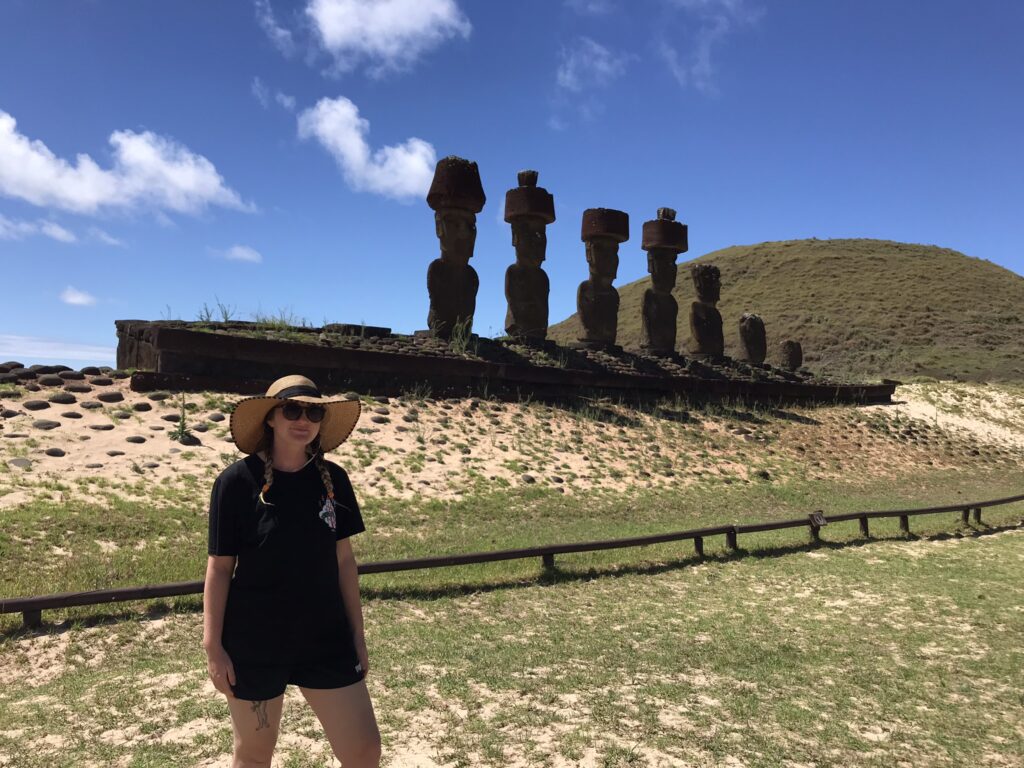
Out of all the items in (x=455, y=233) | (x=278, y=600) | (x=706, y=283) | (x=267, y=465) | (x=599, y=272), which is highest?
(x=706, y=283)

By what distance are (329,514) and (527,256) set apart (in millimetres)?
15324

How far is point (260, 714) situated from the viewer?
99.8 inches

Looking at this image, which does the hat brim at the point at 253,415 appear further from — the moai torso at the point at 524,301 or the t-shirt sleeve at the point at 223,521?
the moai torso at the point at 524,301

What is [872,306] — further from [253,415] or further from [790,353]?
[253,415]

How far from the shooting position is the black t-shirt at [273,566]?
2.54 m

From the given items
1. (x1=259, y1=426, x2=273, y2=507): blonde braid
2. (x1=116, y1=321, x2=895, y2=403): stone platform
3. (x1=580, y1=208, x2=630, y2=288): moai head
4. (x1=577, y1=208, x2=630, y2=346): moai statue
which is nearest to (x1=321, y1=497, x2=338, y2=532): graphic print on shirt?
(x1=259, y1=426, x2=273, y2=507): blonde braid

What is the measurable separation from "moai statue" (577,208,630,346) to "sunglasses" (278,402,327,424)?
54.1 feet

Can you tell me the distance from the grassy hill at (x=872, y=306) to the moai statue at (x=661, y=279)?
20002mm

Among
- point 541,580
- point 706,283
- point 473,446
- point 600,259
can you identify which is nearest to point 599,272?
point 600,259

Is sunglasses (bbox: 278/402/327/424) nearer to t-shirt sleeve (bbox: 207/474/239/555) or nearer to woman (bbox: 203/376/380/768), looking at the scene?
woman (bbox: 203/376/380/768)

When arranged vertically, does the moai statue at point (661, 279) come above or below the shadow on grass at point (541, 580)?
above

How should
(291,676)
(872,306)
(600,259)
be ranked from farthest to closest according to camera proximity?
(872,306)
(600,259)
(291,676)

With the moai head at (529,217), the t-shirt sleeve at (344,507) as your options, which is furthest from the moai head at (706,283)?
the t-shirt sleeve at (344,507)

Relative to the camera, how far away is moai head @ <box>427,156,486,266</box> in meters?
15.8
